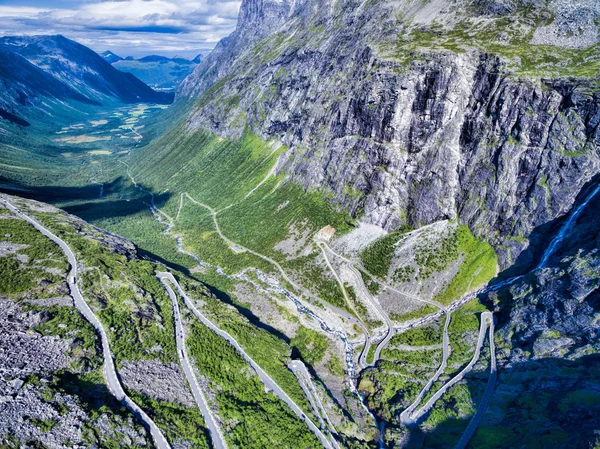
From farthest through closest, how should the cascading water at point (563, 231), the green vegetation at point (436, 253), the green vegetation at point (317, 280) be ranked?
the green vegetation at point (317, 280)
the green vegetation at point (436, 253)
the cascading water at point (563, 231)

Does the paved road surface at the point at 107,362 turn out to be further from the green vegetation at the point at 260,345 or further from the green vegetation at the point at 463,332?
the green vegetation at the point at 463,332

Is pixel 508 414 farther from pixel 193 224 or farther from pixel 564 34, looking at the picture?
pixel 193 224

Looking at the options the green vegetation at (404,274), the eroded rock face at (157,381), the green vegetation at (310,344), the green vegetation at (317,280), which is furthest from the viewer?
the green vegetation at (317,280)

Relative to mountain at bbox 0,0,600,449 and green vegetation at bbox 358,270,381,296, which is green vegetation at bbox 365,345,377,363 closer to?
mountain at bbox 0,0,600,449

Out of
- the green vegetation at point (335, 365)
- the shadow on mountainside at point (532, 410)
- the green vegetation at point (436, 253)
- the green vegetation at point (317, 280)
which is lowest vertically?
the green vegetation at point (335, 365)

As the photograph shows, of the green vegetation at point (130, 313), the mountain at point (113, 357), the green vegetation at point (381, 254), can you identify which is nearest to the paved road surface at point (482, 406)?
the mountain at point (113, 357)

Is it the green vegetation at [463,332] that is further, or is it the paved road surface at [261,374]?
the green vegetation at [463,332]
